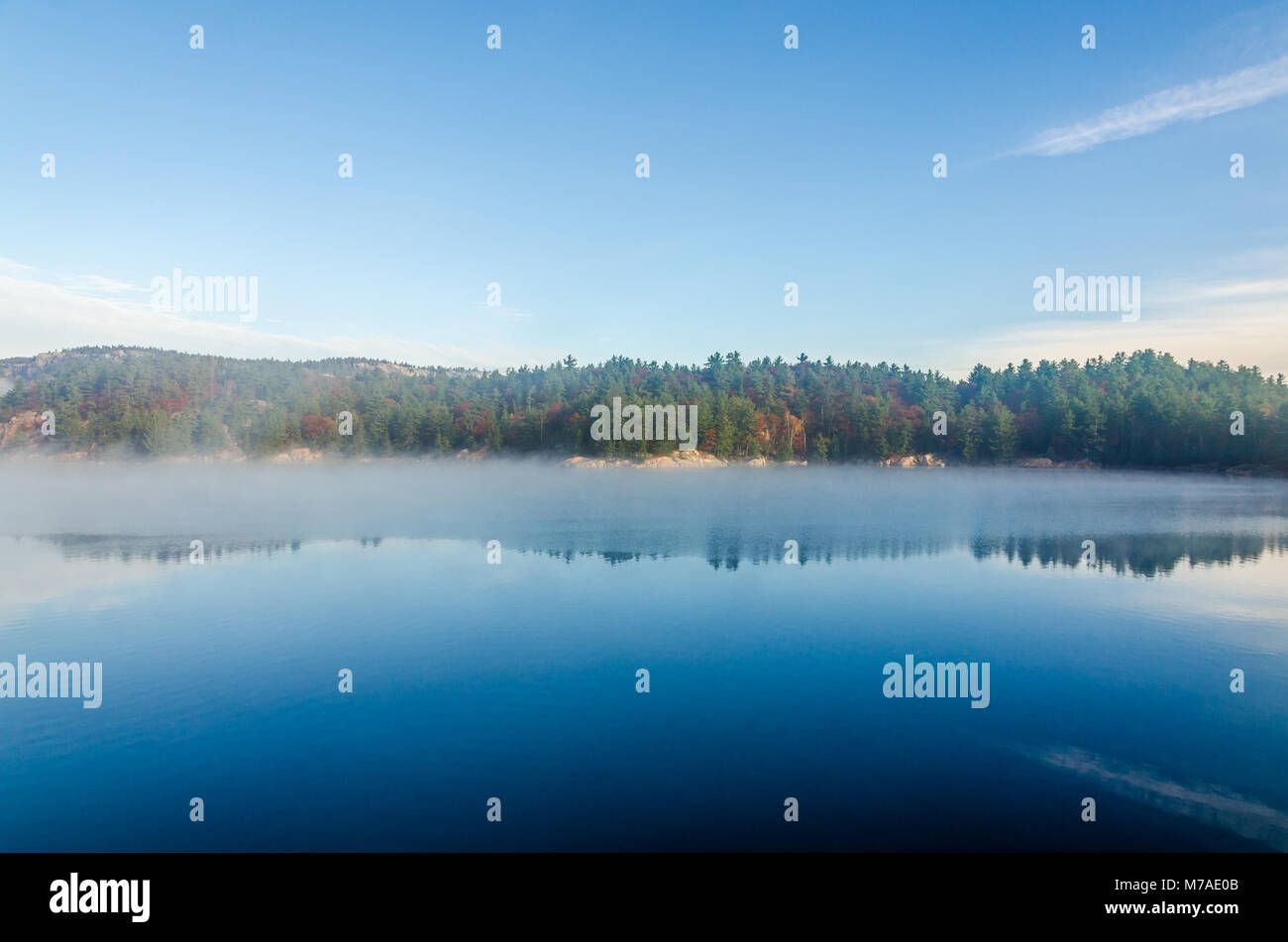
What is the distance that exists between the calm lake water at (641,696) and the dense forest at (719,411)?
7707 cm

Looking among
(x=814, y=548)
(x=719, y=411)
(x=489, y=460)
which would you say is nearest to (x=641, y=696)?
(x=814, y=548)

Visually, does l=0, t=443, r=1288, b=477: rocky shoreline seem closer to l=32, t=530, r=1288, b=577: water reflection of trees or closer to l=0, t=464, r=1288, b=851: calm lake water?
l=32, t=530, r=1288, b=577: water reflection of trees

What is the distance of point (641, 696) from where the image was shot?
14.4 m

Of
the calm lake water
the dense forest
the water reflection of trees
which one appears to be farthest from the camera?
the dense forest

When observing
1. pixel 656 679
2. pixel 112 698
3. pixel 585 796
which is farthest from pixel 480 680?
pixel 112 698

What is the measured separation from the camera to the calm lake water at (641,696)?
9.64m

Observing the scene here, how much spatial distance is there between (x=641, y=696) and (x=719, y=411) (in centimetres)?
9668

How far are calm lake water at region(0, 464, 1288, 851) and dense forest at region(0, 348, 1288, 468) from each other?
77071 millimetres

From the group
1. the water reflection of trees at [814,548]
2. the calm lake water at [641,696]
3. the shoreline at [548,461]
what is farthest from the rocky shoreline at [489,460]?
the calm lake water at [641,696]

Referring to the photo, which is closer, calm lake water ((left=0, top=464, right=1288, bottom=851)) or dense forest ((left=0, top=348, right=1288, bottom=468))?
calm lake water ((left=0, top=464, right=1288, bottom=851))

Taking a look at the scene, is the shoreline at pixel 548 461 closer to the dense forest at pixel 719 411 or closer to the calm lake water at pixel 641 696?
the dense forest at pixel 719 411

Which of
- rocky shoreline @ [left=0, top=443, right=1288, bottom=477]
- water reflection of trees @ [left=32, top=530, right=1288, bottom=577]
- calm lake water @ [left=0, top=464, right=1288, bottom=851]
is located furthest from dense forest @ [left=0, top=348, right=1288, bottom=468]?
calm lake water @ [left=0, top=464, right=1288, bottom=851]

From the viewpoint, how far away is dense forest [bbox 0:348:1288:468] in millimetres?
A: 101188

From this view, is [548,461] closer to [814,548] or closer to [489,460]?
[489,460]
